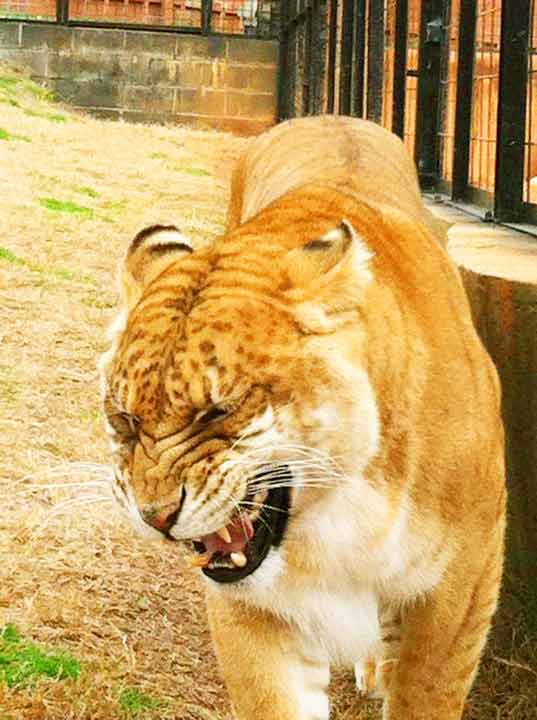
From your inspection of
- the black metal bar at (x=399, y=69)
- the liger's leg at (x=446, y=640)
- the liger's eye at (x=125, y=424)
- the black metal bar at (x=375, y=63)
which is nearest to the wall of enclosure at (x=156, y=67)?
the black metal bar at (x=375, y=63)

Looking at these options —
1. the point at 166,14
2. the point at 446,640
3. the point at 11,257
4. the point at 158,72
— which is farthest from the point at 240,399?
the point at 166,14

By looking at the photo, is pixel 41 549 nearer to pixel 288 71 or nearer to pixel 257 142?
pixel 257 142

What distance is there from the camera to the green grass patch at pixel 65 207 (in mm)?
11414

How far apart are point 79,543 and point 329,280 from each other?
97.3 inches

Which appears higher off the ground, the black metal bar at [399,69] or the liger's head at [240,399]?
the black metal bar at [399,69]

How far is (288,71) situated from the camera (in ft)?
66.7

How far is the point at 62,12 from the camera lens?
21.6 meters

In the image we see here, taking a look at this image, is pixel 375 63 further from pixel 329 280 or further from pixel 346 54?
pixel 329 280

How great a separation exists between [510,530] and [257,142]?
180 centimetres

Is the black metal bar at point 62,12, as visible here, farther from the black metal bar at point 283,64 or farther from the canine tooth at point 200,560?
the canine tooth at point 200,560

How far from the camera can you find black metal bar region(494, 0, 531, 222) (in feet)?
17.9

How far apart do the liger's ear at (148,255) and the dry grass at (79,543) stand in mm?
353

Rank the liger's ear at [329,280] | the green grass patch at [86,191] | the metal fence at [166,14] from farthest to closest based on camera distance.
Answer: the metal fence at [166,14] < the green grass patch at [86,191] < the liger's ear at [329,280]

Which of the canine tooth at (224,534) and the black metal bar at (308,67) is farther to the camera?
the black metal bar at (308,67)
